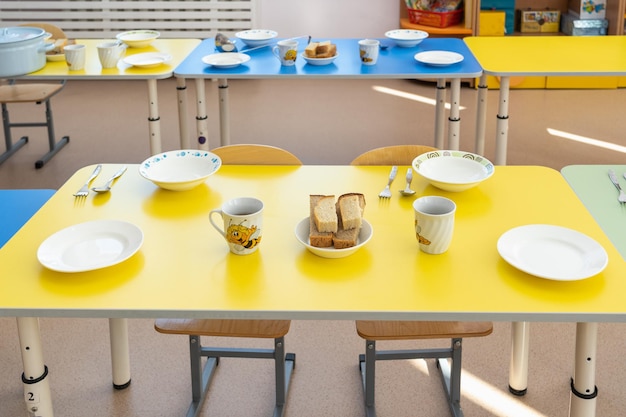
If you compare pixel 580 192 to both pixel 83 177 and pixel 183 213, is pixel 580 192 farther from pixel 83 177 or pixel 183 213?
pixel 83 177

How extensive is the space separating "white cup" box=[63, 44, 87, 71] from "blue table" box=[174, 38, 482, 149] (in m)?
0.37

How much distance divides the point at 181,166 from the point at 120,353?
0.63 metres

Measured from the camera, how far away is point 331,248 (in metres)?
1.72

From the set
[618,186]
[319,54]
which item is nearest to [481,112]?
[319,54]

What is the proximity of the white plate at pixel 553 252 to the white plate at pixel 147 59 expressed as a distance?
206cm

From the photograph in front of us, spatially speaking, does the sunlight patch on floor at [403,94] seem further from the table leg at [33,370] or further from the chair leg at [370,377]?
the table leg at [33,370]

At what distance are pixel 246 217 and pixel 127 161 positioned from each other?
2.80 m

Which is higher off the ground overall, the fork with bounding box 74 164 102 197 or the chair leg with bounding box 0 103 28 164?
the fork with bounding box 74 164 102 197

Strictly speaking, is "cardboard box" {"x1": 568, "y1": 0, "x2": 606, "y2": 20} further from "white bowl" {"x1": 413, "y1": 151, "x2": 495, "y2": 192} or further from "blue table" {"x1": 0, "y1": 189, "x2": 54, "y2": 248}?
"blue table" {"x1": 0, "y1": 189, "x2": 54, "y2": 248}

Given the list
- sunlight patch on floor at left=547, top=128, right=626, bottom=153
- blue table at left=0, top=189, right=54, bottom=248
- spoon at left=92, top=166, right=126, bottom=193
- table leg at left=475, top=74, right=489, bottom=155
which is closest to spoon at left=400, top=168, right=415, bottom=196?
spoon at left=92, top=166, right=126, bottom=193

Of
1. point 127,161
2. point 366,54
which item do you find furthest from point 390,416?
point 127,161

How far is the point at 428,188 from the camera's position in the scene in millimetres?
2066

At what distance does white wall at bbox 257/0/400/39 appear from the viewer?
579 centimetres

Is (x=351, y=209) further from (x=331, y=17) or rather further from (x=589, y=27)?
(x=331, y=17)
